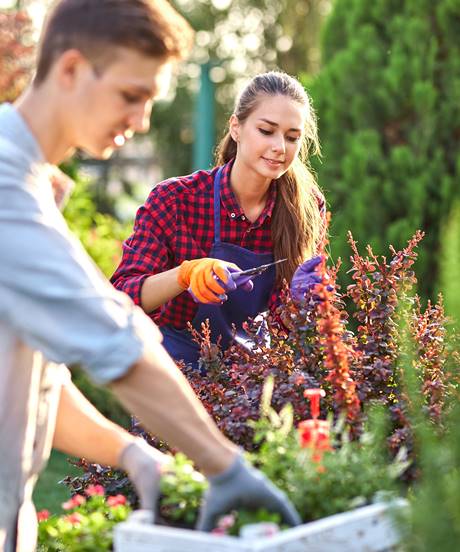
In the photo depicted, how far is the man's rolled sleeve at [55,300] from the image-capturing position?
179cm

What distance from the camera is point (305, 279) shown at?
317 cm

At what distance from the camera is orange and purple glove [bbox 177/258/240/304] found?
3.21m

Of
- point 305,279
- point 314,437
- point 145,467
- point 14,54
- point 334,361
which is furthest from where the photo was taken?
point 14,54

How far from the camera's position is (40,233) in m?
1.80

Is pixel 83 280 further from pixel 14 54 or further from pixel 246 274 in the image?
pixel 14 54

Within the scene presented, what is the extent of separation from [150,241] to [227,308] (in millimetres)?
374

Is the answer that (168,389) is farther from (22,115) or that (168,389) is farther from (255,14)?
(255,14)

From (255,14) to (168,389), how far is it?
15063 mm

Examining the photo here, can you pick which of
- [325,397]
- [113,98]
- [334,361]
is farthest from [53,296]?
[325,397]

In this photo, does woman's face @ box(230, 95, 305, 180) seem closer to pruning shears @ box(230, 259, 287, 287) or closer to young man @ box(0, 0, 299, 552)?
pruning shears @ box(230, 259, 287, 287)

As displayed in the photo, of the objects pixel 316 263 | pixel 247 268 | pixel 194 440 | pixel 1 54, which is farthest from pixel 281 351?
pixel 1 54

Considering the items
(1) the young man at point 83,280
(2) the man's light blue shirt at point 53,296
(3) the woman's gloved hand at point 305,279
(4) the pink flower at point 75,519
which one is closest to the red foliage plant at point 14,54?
(3) the woman's gloved hand at point 305,279

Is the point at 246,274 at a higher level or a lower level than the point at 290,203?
lower

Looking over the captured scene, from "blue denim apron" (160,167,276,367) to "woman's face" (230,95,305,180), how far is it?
0.20 meters
